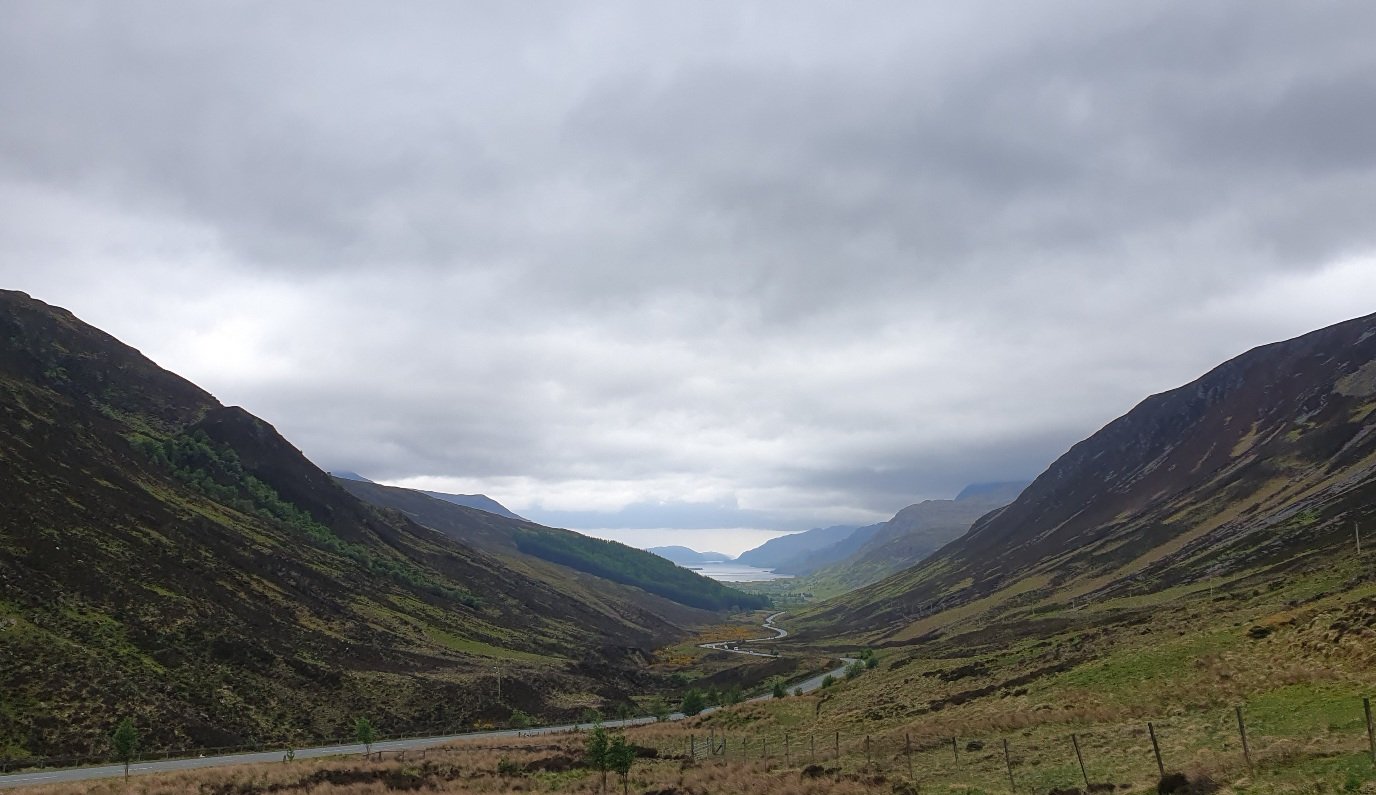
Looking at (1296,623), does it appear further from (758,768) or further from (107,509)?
(107,509)

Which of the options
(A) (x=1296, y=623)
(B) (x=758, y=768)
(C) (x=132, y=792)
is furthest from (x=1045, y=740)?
(C) (x=132, y=792)

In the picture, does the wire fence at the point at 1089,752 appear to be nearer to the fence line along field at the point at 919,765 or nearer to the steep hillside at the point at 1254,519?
the fence line along field at the point at 919,765

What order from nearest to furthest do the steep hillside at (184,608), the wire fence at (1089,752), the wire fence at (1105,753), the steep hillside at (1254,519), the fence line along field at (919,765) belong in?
the fence line along field at (919,765), the wire fence at (1105,753), the wire fence at (1089,752), the steep hillside at (184,608), the steep hillside at (1254,519)

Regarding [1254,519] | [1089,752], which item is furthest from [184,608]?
[1254,519]

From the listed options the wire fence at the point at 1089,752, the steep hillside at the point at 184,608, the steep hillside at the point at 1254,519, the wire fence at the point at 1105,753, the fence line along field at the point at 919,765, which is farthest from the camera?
the steep hillside at the point at 1254,519

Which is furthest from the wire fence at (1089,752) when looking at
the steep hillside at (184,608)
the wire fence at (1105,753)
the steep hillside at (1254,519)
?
the steep hillside at (1254,519)

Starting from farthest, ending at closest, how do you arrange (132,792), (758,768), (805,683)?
(805,683)
(758,768)
(132,792)

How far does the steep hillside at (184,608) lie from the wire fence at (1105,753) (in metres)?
59.4

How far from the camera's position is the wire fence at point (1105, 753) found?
80.4 ft

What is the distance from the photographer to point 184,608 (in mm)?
97188

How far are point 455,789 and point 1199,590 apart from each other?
101m

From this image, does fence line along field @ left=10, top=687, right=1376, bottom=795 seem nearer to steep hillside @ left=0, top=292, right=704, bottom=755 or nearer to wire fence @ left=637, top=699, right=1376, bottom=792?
wire fence @ left=637, top=699, right=1376, bottom=792

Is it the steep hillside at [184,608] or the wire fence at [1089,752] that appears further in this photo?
the steep hillside at [184,608]

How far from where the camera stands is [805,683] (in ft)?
421
